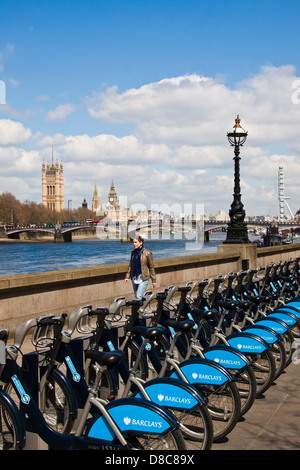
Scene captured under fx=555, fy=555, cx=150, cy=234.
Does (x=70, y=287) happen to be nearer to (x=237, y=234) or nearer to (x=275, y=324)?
(x=275, y=324)

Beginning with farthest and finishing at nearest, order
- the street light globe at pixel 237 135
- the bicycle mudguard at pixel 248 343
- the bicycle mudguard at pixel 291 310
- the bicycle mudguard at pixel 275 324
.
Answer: the street light globe at pixel 237 135 → the bicycle mudguard at pixel 291 310 → the bicycle mudguard at pixel 275 324 → the bicycle mudguard at pixel 248 343

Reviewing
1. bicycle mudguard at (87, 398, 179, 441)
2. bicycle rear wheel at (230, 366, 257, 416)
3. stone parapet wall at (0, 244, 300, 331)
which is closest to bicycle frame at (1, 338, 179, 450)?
bicycle mudguard at (87, 398, 179, 441)

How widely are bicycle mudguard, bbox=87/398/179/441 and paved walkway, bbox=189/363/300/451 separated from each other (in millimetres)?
769

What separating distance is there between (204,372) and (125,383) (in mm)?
634

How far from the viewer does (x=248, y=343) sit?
16.6 feet

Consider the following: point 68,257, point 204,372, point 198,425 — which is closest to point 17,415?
point 198,425

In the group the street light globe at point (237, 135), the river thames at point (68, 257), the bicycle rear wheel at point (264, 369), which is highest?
the street light globe at point (237, 135)

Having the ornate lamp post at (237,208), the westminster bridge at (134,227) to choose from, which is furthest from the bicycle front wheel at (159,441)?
the westminster bridge at (134,227)

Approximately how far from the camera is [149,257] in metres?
8.64

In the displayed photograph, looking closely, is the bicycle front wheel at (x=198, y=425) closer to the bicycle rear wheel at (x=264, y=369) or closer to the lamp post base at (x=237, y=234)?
the bicycle rear wheel at (x=264, y=369)

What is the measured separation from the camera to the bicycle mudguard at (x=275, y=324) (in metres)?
5.85

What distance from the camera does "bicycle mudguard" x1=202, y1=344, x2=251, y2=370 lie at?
176 inches
